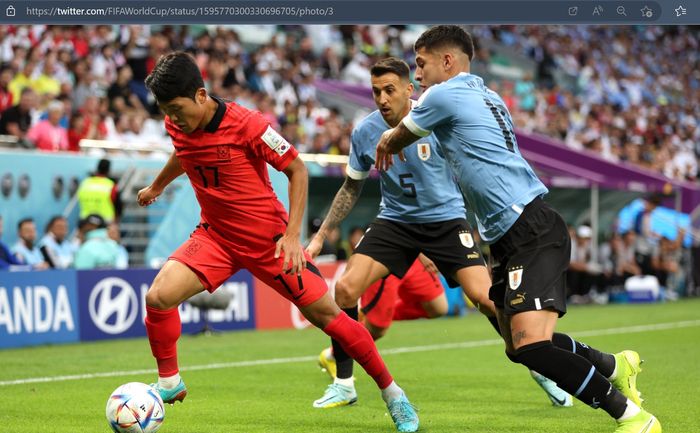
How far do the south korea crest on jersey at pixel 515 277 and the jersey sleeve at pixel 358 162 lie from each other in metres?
2.75

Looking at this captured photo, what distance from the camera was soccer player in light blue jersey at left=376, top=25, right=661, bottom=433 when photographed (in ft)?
20.4

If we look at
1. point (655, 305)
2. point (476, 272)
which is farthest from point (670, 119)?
point (476, 272)

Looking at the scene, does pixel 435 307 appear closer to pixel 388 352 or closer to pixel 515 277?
pixel 388 352

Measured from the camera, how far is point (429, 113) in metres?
6.38

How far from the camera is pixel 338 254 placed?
2025 centimetres

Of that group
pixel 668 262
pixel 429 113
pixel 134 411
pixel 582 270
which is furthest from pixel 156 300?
pixel 668 262

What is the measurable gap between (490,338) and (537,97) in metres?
19.4

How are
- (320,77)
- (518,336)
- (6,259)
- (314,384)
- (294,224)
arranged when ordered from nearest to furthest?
(518,336)
(294,224)
(314,384)
(6,259)
(320,77)

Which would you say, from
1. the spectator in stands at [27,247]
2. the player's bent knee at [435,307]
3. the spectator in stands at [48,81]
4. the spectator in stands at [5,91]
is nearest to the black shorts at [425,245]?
the player's bent knee at [435,307]

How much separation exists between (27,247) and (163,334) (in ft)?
29.3

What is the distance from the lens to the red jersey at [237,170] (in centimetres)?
715

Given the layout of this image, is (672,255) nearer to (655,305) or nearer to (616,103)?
(655,305)

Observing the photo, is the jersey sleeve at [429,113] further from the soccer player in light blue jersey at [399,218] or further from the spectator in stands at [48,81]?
the spectator in stands at [48,81]

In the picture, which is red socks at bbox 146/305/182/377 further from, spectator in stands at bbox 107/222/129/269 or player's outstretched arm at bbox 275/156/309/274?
spectator in stands at bbox 107/222/129/269
